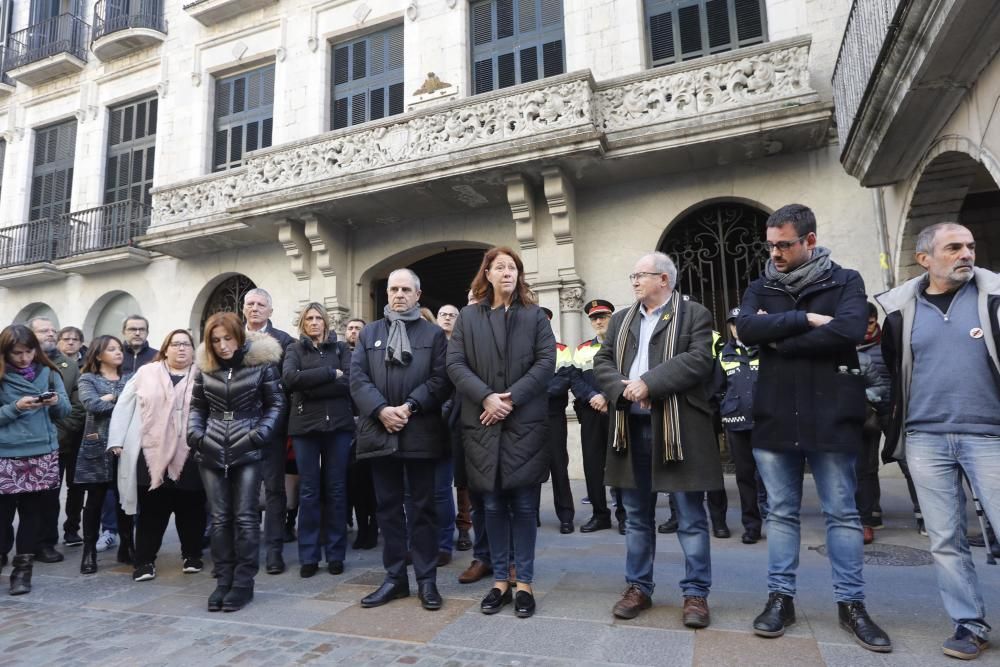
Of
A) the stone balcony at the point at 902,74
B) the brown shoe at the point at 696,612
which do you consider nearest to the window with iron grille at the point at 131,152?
the stone balcony at the point at 902,74

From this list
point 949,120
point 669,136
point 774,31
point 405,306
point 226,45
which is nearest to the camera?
point 405,306

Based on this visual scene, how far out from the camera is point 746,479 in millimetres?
5426

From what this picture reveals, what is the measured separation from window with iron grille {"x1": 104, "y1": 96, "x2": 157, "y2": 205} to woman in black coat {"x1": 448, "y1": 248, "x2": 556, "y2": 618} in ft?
46.4

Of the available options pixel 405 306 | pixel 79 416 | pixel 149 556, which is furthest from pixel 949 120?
pixel 79 416

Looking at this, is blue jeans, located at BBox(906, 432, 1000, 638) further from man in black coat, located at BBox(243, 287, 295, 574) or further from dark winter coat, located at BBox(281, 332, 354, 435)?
man in black coat, located at BBox(243, 287, 295, 574)

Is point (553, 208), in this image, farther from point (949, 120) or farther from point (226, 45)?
point (226, 45)

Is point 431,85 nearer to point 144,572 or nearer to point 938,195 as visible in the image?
point 938,195

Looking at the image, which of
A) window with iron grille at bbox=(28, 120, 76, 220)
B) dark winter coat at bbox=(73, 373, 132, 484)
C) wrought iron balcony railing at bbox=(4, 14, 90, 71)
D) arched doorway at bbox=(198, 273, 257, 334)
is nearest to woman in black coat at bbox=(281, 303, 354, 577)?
dark winter coat at bbox=(73, 373, 132, 484)

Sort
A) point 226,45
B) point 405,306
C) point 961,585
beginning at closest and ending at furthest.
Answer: point 961,585, point 405,306, point 226,45

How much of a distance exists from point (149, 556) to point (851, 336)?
190 inches

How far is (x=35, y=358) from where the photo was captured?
15.3 ft

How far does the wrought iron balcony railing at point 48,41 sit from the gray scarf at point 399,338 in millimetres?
17511

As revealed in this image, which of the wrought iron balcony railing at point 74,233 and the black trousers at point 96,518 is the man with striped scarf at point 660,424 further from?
the wrought iron balcony railing at point 74,233

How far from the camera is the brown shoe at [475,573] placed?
4152 mm
